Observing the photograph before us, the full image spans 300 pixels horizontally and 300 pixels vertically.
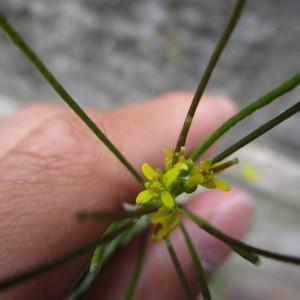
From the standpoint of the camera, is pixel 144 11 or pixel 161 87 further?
pixel 161 87

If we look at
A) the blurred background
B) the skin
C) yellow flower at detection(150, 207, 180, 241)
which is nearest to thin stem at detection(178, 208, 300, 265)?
yellow flower at detection(150, 207, 180, 241)

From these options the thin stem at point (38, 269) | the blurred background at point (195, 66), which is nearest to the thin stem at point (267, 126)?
the thin stem at point (38, 269)

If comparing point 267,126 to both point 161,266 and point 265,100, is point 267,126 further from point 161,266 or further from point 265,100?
point 161,266

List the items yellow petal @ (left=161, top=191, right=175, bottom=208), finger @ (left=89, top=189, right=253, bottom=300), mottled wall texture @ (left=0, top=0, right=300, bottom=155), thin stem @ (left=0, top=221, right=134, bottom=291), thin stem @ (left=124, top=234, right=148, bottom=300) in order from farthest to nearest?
1. mottled wall texture @ (left=0, top=0, right=300, bottom=155)
2. finger @ (left=89, top=189, right=253, bottom=300)
3. thin stem @ (left=124, top=234, right=148, bottom=300)
4. yellow petal @ (left=161, top=191, right=175, bottom=208)
5. thin stem @ (left=0, top=221, right=134, bottom=291)

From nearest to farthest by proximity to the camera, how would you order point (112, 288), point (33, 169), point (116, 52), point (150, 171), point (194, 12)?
point (150, 171) → point (33, 169) → point (112, 288) → point (194, 12) → point (116, 52)

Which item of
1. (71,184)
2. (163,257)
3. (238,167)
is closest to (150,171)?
(71,184)

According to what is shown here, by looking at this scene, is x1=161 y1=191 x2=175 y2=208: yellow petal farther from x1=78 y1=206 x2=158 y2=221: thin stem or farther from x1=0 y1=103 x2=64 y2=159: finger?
x1=0 y1=103 x2=64 y2=159: finger

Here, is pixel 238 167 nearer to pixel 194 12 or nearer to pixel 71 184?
pixel 194 12
